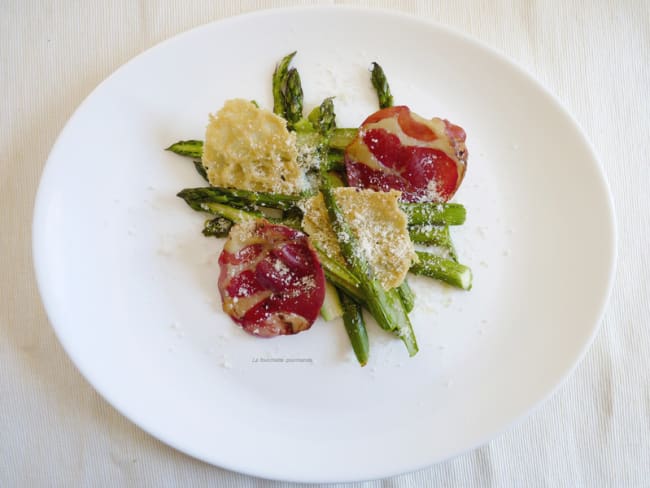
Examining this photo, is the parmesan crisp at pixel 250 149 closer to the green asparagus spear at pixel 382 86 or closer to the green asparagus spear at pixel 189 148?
the green asparagus spear at pixel 189 148

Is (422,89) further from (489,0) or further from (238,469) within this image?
(238,469)

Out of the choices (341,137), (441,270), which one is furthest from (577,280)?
(341,137)

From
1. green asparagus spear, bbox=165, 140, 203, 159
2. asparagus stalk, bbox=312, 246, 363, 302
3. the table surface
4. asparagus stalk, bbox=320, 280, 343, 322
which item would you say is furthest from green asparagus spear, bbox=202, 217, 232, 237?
the table surface

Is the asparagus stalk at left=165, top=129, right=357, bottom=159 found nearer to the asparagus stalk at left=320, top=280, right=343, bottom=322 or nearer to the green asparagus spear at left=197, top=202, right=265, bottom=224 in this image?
the green asparagus spear at left=197, top=202, right=265, bottom=224

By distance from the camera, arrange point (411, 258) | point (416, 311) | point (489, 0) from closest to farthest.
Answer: point (411, 258)
point (416, 311)
point (489, 0)

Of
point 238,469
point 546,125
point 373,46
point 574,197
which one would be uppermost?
point 373,46

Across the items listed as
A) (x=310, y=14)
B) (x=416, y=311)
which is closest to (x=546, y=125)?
(x=416, y=311)
